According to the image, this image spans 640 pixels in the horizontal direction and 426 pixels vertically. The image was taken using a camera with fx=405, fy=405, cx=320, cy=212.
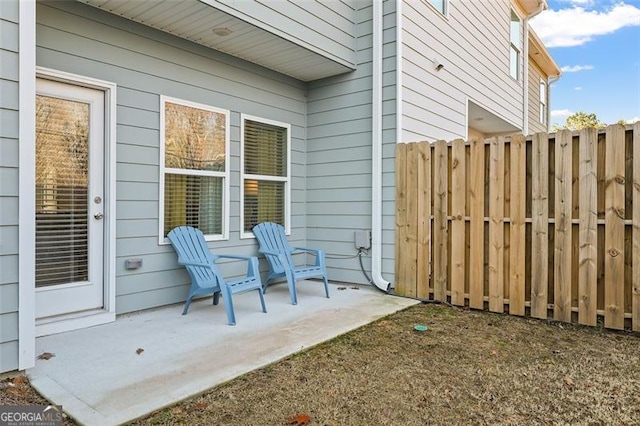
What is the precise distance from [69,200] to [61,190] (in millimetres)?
103

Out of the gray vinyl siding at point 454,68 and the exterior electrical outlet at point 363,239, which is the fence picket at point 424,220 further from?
the exterior electrical outlet at point 363,239

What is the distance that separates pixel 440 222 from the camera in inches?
176

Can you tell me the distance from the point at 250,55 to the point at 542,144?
128 inches

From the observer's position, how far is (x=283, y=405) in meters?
2.19

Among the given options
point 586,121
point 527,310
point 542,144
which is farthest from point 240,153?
point 586,121

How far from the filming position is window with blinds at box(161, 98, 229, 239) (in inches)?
161

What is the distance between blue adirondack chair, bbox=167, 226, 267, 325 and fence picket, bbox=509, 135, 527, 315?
2463 mm

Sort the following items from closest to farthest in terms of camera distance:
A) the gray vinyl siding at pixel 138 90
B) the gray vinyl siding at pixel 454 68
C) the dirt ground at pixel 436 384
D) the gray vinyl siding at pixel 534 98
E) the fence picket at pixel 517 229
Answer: the dirt ground at pixel 436 384
the gray vinyl siding at pixel 138 90
the fence picket at pixel 517 229
the gray vinyl siding at pixel 454 68
the gray vinyl siding at pixel 534 98

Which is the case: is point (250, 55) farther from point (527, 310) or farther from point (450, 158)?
point (527, 310)

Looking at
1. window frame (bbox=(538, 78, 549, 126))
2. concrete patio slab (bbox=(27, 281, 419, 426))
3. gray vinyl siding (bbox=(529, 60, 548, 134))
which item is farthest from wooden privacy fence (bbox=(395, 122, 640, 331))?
window frame (bbox=(538, 78, 549, 126))

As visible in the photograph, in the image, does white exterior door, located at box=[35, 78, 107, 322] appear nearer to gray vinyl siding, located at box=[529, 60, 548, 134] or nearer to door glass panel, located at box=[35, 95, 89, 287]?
door glass panel, located at box=[35, 95, 89, 287]

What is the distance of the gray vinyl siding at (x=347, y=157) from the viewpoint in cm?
494

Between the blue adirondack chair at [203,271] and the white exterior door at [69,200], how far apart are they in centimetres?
70

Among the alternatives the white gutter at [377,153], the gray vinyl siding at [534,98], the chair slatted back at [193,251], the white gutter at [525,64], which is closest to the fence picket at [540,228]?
the white gutter at [377,153]
